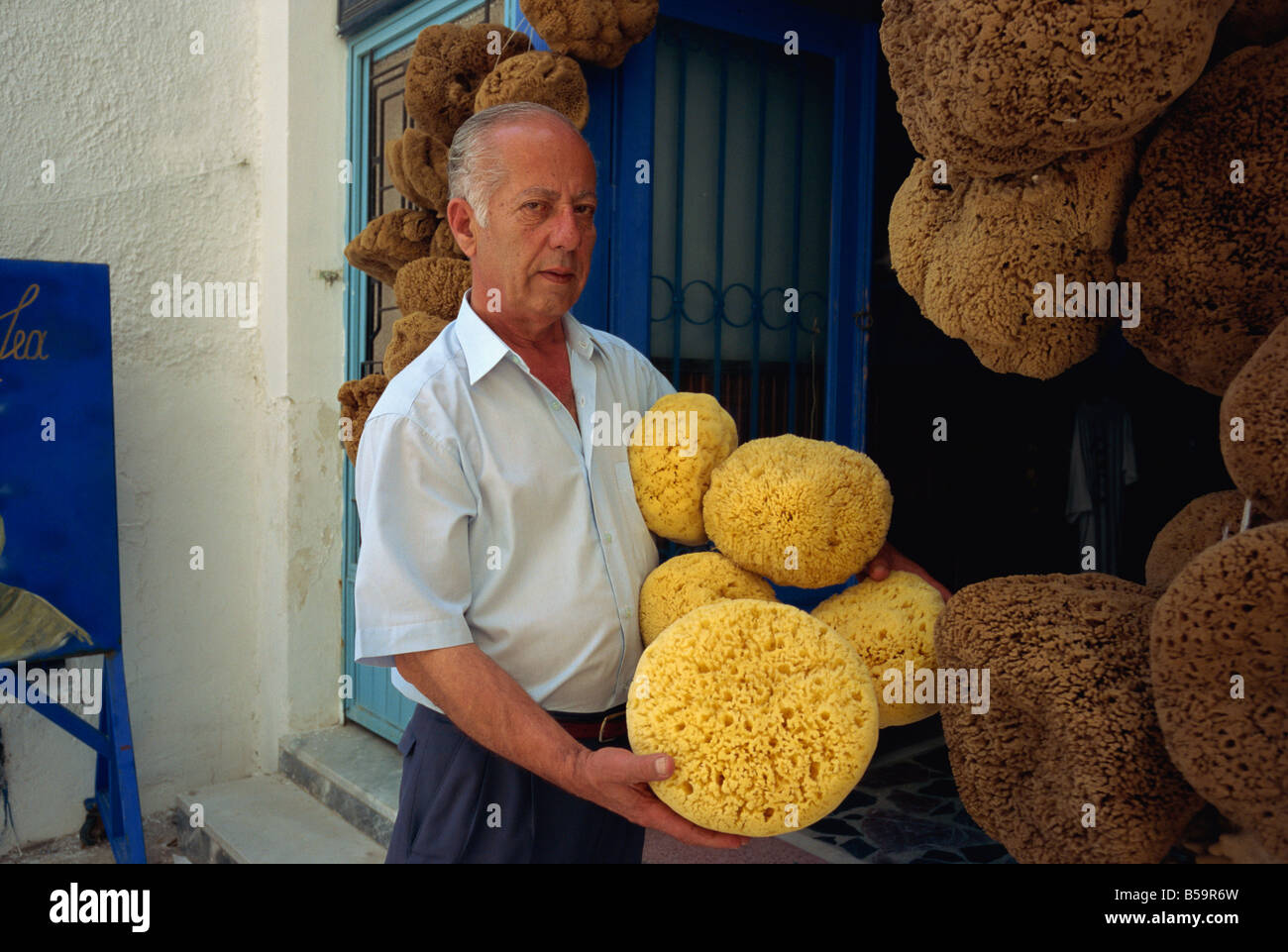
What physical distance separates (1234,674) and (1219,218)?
421mm

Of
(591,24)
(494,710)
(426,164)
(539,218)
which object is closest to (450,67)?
(426,164)

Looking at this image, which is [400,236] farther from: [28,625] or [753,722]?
[753,722]

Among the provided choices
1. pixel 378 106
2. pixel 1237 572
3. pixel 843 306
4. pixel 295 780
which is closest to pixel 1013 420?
pixel 843 306

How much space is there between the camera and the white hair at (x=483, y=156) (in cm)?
153

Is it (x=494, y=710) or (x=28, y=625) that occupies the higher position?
(x=494, y=710)

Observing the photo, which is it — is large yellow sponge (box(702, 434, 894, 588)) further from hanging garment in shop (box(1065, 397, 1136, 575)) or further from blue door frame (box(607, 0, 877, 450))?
hanging garment in shop (box(1065, 397, 1136, 575))

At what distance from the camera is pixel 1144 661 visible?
3.02ft

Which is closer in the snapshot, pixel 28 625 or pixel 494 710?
pixel 494 710

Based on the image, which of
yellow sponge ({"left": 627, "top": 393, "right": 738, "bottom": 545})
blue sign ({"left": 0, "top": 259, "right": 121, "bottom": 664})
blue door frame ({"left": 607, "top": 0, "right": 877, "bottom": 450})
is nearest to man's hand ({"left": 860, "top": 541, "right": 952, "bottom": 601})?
yellow sponge ({"left": 627, "top": 393, "right": 738, "bottom": 545})

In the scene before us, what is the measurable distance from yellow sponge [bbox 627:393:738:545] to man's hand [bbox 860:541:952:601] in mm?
246

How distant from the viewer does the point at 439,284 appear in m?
2.44

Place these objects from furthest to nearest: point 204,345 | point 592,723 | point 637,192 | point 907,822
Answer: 1. point 204,345
2. point 907,822
3. point 637,192
4. point 592,723

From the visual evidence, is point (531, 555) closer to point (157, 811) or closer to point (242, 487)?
point (242, 487)
